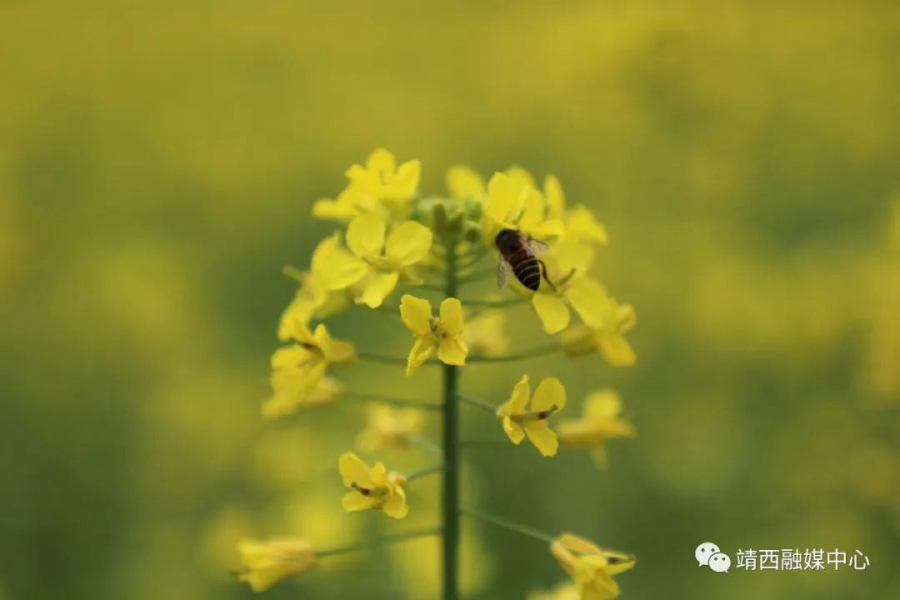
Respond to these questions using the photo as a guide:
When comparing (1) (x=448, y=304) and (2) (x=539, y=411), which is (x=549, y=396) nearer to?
(2) (x=539, y=411)

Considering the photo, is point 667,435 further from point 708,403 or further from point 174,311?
point 174,311

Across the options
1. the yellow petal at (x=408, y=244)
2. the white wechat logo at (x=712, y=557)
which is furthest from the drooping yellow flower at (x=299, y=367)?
the white wechat logo at (x=712, y=557)

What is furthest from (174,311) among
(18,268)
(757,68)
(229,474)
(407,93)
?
(407,93)

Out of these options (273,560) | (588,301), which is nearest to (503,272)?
(588,301)

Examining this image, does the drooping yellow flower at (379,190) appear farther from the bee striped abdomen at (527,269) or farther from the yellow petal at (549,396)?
the yellow petal at (549,396)

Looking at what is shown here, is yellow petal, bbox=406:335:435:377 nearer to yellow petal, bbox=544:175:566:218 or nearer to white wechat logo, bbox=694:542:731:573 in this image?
yellow petal, bbox=544:175:566:218

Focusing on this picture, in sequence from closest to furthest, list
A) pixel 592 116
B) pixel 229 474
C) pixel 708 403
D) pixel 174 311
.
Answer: pixel 708 403 < pixel 229 474 < pixel 592 116 < pixel 174 311
